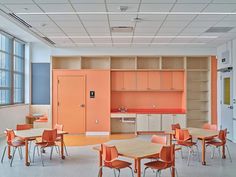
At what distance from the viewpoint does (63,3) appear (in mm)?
5137

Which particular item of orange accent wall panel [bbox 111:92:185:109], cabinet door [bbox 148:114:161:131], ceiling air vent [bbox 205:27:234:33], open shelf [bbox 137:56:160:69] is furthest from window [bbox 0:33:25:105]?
ceiling air vent [bbox 205:27:234:33]

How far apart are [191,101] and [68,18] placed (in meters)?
6.29

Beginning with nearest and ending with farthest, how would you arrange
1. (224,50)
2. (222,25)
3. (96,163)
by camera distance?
(96,163), (222,25), (224,50)

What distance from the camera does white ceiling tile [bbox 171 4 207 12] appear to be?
5.24 m

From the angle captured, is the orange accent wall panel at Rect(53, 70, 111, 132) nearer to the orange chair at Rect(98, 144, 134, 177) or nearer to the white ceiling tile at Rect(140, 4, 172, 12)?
the white ceiling tile at Rect(140, 4, 172, 12)

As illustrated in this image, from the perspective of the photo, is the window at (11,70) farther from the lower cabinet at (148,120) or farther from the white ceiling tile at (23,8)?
the lower cabinet at (148,120)

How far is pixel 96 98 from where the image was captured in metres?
10.3

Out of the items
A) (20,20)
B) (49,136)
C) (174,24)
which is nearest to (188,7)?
(174,24)

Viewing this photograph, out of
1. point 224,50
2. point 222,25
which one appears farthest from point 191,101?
point 222,25

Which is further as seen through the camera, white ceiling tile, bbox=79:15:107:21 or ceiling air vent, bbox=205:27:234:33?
ceiling air vent, bbox=205:27:234:33

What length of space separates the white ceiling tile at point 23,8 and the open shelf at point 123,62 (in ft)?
17.7

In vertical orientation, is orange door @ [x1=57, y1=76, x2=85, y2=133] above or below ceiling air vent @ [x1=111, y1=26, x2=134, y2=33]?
below

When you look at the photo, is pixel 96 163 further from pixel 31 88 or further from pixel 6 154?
pixel 31 88

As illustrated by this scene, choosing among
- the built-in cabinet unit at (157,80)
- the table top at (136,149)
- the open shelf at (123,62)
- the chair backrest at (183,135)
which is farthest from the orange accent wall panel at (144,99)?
the table top at (136,149)
